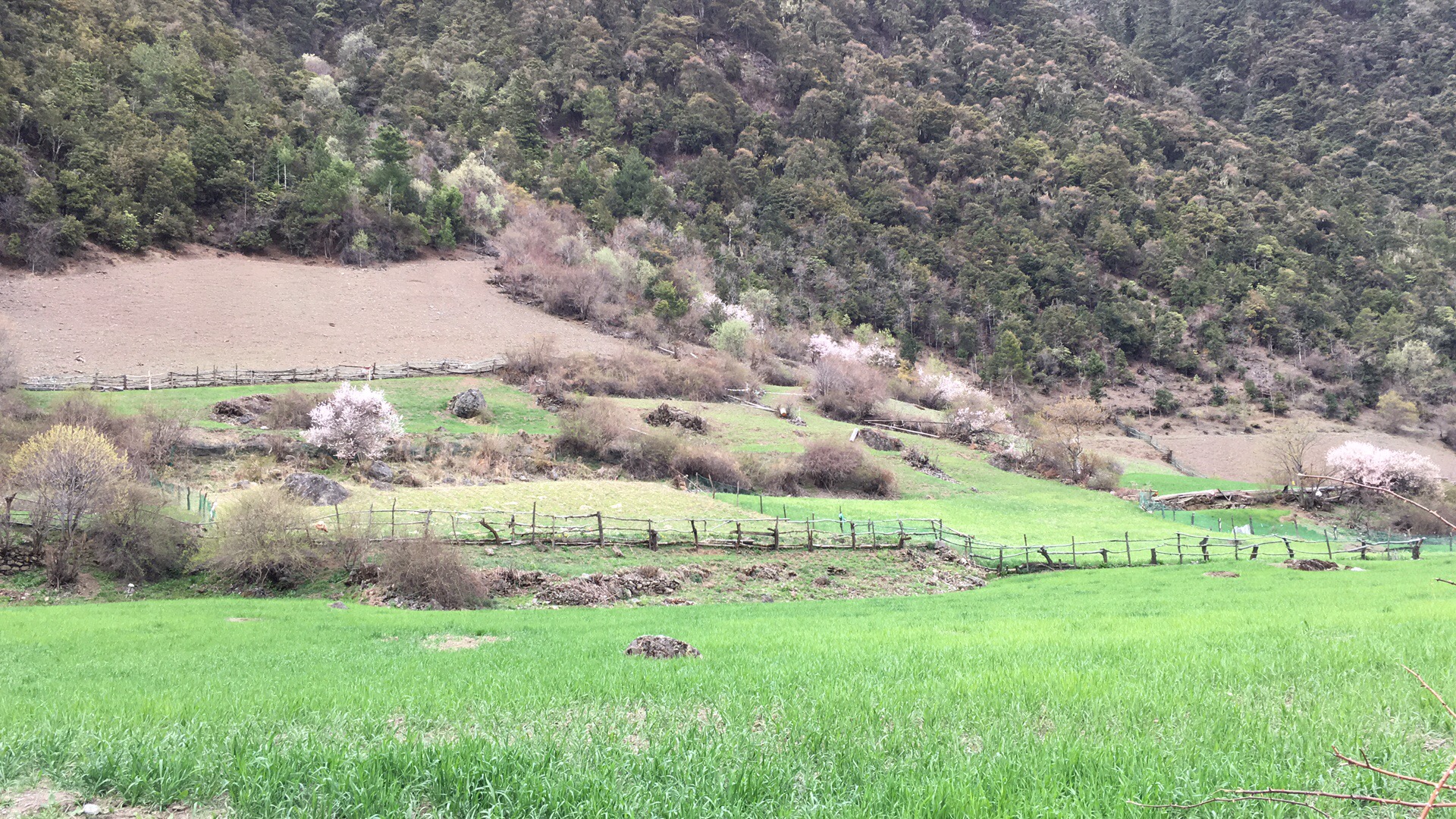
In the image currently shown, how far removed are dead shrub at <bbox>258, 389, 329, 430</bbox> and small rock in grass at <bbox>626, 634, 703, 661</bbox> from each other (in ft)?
117

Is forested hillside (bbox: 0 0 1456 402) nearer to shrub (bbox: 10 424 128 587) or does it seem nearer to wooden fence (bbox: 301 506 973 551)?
wooden fence (bbox: 301 506 973 551)

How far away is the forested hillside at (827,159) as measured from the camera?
233 ft

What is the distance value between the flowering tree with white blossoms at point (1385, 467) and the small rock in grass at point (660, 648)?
51.0 metres

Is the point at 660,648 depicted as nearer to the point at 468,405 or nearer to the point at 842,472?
the point at 842,472

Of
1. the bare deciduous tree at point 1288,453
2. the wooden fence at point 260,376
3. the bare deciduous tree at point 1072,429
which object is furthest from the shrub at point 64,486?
the bare deciduous tree at point 1288,453

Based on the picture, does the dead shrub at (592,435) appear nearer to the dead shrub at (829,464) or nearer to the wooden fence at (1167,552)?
the dead shrub at (829,464)

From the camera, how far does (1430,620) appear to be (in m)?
8.53

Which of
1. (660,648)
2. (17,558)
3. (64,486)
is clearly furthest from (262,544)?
(660,648)

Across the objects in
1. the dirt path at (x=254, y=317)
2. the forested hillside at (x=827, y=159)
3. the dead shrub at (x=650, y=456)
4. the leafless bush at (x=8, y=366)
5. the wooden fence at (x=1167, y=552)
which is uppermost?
the forested hillside at (x=827, y=159)

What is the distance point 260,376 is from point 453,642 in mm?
45363

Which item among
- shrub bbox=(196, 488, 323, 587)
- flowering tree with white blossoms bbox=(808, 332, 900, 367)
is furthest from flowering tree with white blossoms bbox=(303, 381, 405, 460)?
flowering tree with white blossoms bbox=(808, 332, 900, 367)

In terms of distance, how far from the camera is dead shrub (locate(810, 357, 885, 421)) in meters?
60.7

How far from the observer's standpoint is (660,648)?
31.9ft

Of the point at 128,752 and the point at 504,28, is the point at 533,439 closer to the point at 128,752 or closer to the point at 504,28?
the point at 128,752
